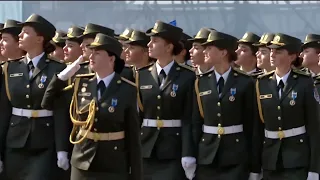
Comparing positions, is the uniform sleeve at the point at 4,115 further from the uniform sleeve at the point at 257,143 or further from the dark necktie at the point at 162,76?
the uniform sleeve at the point at 257,143

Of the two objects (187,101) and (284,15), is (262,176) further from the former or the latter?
(284,15)

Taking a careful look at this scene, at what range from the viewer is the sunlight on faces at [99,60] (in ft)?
21.9

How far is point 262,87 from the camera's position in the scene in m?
7.90

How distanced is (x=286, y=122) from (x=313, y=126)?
26 centimetres

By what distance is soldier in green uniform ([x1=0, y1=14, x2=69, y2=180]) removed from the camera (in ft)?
25.2

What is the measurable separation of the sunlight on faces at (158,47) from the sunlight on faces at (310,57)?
154 centimetres

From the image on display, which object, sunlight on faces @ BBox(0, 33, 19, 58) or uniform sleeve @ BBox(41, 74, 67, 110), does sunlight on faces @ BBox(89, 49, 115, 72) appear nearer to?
uniform sleeve @ BBox(41, 74, 67, 110)

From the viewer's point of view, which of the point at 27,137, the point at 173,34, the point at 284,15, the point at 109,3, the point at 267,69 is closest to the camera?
the point at 27,137

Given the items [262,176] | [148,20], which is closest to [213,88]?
[262,176]

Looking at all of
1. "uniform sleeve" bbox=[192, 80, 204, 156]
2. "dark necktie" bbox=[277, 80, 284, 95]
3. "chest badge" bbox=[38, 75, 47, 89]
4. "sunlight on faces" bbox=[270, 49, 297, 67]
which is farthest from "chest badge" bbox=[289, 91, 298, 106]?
"chest badge" bbox=[38, 75, 47, 89]

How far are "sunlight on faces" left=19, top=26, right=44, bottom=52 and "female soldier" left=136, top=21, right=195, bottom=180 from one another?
112cm

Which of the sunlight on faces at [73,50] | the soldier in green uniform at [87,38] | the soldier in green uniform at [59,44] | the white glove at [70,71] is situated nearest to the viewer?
the white glove at [70,71]

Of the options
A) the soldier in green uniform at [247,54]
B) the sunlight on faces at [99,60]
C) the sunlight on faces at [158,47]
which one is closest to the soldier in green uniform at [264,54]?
the soldier in green uniform at [247,54]

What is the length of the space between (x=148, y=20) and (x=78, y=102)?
8.87 meters
